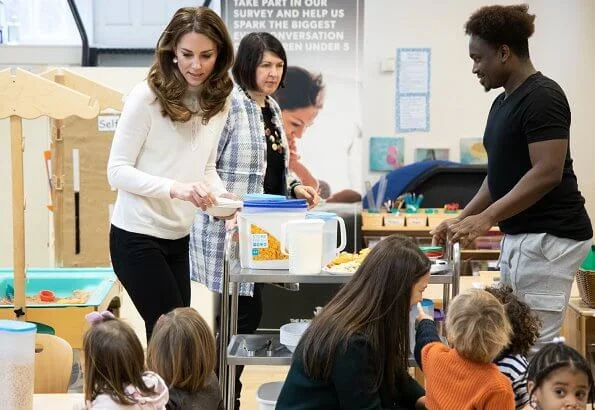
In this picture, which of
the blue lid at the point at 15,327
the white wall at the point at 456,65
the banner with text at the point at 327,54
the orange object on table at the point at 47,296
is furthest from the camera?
the white wall at the point at 456,65

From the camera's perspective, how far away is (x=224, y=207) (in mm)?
3088

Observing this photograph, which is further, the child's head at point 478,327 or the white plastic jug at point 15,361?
the child's head at point 478,327

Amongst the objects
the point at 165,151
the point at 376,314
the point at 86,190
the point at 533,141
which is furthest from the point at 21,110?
the point at 86,190

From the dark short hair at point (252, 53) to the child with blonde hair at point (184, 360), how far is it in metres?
1.41

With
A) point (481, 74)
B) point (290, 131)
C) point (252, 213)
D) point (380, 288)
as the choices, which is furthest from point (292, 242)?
point (290, 131)

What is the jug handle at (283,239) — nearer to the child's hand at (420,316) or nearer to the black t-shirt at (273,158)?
the child's hand at (420,316)

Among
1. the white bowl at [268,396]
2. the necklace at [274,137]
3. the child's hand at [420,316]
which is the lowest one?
the white bowl at [268,396]

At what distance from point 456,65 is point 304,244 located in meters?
4.48

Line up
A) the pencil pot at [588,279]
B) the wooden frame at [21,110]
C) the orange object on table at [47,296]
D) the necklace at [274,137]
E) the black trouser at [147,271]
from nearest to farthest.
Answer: the black trouser at [147,271] → the wooden frame at [21,110] → the necklace at [274,137] → the orange object on table at [47,296] → the pencil pot at [588,279]

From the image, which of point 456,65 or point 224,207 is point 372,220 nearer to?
point 456,65

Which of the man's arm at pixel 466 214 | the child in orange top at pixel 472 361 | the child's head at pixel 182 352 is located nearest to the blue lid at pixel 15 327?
the child's head at pixel 182 352

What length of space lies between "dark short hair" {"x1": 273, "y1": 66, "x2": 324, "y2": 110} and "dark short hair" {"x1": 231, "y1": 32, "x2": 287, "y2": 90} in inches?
77.7

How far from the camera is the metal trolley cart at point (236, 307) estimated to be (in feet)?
9.93

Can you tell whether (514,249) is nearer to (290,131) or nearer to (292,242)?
(292,242)
